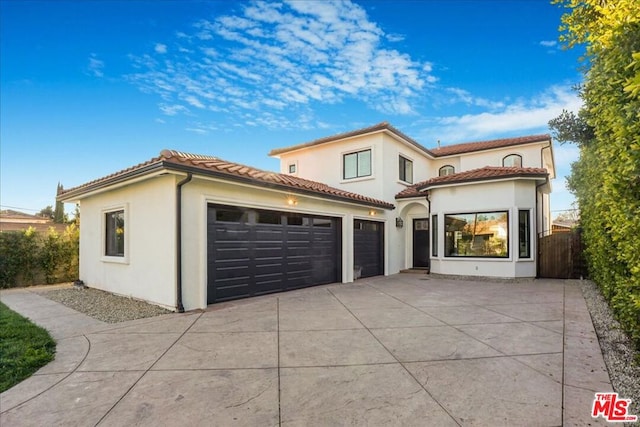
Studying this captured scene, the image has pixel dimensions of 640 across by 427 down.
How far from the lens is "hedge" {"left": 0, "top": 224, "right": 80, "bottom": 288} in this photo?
10.6 metres

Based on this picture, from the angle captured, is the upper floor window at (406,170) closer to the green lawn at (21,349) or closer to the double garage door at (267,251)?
the double garage door at (267,251)

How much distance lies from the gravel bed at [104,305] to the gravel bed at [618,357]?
7.59m

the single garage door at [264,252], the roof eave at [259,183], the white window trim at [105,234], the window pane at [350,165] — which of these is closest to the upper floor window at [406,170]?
the window pane at [350,165]

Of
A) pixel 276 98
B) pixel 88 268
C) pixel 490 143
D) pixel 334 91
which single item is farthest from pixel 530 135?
pixel 88 268

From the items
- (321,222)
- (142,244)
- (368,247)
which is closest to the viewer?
(142,244)

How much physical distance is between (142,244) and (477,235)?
1185 centimetres

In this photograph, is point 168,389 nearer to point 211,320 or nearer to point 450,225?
point 211,320

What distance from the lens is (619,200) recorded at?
3.68 m

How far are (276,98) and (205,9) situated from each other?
16.5ft

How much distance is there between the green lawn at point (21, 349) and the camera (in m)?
3.70

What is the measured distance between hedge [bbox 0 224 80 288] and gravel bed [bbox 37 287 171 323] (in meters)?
2.20

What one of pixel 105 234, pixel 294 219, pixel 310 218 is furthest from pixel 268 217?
pixel 105 234

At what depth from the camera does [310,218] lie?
10492mm

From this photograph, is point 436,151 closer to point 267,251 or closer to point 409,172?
point 409,172
